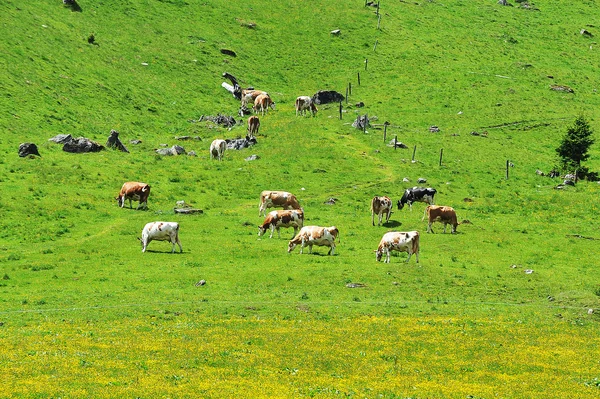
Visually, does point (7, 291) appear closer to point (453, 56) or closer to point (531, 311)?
point (531, 311)

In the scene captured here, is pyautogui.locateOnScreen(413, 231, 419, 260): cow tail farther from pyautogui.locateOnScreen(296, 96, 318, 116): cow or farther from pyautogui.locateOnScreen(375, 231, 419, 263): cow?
pyautogui.locateOnScreen(296, 96, 318, 116): cow

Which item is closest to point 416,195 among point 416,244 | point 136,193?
point 416,244

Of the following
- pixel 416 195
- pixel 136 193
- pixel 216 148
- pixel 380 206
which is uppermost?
pixel 216 148

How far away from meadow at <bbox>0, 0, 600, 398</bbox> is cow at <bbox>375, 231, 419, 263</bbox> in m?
0.88

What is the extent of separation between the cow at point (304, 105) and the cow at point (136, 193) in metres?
37.5

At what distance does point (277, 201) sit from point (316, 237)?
11.0 m

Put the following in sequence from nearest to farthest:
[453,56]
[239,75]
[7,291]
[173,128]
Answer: [7,291], [173,128], [239,75], [453,56]

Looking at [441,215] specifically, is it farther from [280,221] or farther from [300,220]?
[280,221]

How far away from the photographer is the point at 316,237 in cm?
5016

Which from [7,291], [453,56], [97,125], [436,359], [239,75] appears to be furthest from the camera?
[453,56]

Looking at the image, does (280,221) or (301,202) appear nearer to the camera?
(280,221)

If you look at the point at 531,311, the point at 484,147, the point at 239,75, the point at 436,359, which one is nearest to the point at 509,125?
the point at 484,147

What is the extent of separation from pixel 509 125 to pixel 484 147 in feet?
33.4

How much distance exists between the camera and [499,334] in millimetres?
35250
